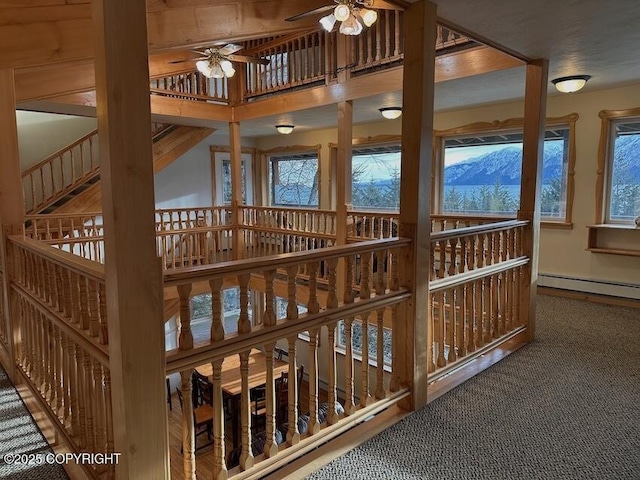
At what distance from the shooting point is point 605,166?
5.05m

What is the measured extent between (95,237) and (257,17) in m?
3.83

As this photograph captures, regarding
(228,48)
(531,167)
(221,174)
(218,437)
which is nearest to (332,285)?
(218,437)

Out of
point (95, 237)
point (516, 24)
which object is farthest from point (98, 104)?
point (95, 237)

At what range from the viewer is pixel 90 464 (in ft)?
6.08

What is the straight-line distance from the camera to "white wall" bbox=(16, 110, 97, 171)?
23.1ft

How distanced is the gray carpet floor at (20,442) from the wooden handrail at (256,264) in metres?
1.21

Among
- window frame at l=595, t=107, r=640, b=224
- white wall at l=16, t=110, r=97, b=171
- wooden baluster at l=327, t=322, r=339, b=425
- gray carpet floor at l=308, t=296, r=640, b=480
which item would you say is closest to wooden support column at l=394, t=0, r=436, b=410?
gray carpet floor at l=308, t=296, r=640, b=480

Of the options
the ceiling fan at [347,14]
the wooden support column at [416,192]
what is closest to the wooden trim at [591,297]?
the wooden support column at [416,192]

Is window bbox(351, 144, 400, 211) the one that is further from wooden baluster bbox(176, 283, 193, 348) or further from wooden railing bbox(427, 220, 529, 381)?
wooden baluster bbox(176, 283, 193, 348)

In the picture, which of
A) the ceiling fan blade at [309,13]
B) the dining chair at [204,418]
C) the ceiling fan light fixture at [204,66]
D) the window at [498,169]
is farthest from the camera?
the window at [498,169]

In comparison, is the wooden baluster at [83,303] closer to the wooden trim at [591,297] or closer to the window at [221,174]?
the wooden trim at [591,297]

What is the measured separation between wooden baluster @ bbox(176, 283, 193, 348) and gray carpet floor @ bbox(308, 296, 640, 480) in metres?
0.89

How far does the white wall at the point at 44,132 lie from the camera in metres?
7.04

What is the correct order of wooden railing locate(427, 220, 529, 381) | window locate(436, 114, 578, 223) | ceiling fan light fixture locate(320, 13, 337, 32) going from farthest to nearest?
window locate(436, 114, 578, 223), ceiling fan light fixture locate(320, 13, 337, 32), wooden railing locate(427, 220, 529, 381)
